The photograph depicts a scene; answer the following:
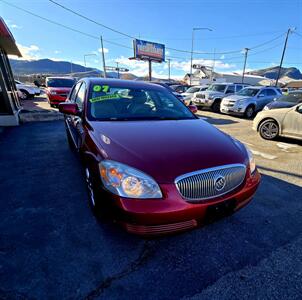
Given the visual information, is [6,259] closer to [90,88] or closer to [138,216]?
[138,216]

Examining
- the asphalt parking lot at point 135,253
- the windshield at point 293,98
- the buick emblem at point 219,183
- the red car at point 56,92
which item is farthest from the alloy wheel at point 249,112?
the buick emblem at point 219,183

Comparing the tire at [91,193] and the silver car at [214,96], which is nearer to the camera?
the tire at [91,193]

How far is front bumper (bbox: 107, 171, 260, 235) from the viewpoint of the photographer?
1.66 metres

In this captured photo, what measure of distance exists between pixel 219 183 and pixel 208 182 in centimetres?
13

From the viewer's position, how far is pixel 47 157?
4.55 m

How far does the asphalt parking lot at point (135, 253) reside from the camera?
5.50ft

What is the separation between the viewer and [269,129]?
252 inches

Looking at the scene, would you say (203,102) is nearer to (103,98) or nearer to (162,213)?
(103,98)

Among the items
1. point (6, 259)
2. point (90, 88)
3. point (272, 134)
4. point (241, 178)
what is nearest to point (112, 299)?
point (6, 259)

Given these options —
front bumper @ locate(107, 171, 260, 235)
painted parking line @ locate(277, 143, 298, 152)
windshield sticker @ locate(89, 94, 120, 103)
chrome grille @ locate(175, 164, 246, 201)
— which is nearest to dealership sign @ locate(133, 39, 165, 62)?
painted parking line @ locate(277, 143, 298, 152)

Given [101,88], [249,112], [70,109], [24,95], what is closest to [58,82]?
[24,95]

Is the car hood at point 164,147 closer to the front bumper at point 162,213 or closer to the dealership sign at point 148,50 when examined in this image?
the front bumper at point 162,213

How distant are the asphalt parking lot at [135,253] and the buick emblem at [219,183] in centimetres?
69

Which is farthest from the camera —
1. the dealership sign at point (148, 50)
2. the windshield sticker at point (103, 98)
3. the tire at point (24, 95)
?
the dealership sign at point (148, 50)
